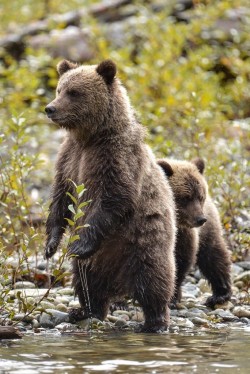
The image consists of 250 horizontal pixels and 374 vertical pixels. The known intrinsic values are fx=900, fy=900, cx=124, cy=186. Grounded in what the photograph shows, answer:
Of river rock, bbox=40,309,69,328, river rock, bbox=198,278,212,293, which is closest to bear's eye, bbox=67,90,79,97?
river rock, bbox=40,309,69,328

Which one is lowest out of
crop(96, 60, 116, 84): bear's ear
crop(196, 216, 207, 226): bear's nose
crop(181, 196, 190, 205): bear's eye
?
crop(196, 216, 207, 226): bear's nose

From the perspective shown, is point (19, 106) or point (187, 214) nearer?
point (187, 214)

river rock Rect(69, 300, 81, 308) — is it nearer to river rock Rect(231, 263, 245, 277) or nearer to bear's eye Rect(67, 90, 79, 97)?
bear's eye Rect(67, 90, 79, 97)

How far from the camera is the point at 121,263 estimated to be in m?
7.02

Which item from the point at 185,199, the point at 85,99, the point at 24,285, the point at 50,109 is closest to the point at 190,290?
the point at 185,199

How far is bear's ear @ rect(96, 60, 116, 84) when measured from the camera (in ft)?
23.5

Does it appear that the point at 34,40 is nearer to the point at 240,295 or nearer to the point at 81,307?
the point at 240,295

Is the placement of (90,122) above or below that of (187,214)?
above

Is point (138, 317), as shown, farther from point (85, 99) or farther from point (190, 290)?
point (85, 99)

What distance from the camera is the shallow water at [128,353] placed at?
17.5 ft

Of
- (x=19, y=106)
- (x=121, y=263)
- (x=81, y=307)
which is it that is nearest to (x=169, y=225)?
(x=121, y=263)

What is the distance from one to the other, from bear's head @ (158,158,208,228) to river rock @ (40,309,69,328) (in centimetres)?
150

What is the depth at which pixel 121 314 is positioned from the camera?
25.8 feet

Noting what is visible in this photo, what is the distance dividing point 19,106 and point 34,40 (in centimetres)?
461
